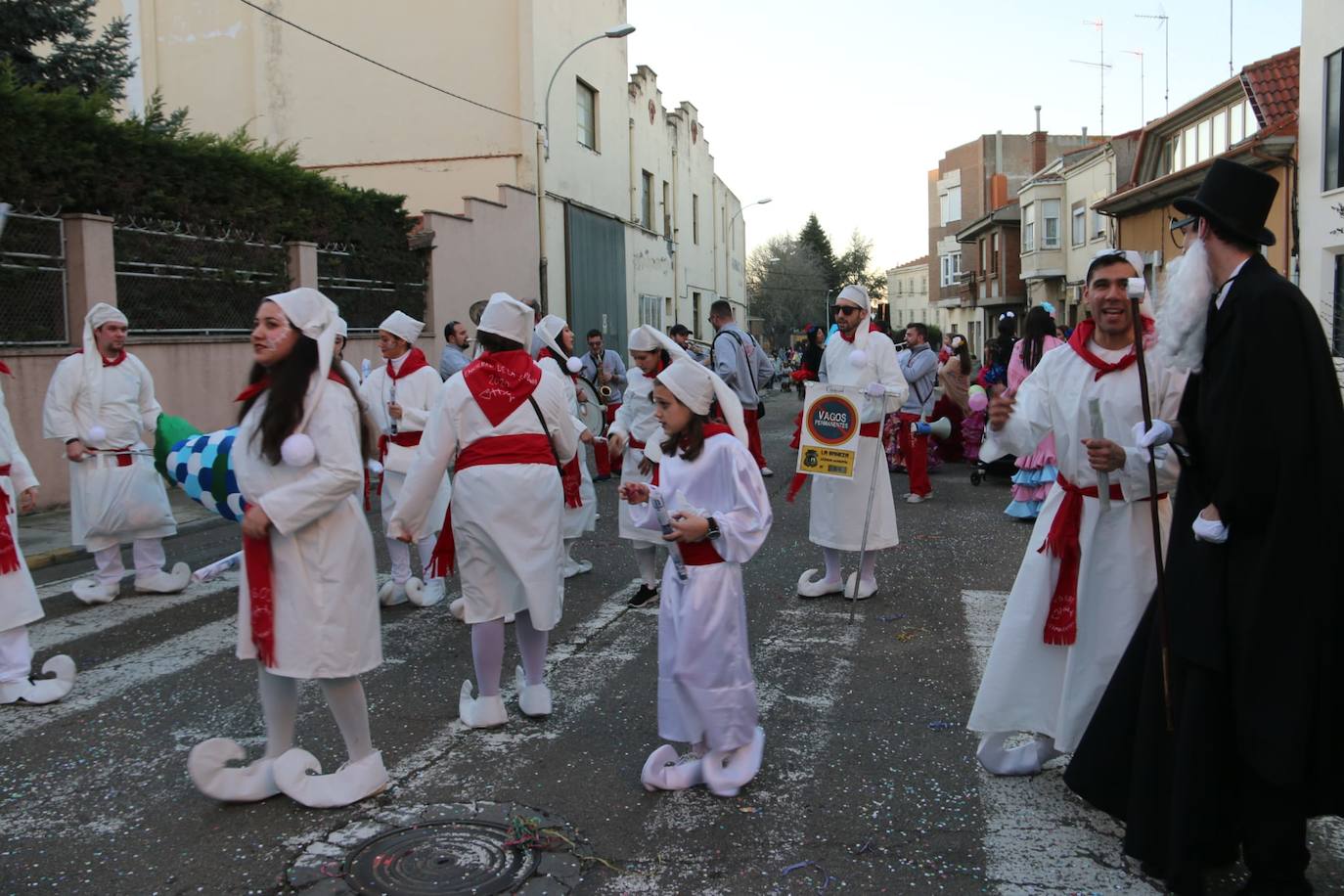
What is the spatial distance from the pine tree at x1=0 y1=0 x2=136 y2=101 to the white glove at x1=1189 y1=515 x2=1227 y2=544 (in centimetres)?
1433

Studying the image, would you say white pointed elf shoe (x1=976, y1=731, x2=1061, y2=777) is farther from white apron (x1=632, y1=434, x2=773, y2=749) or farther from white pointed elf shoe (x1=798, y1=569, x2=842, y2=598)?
white pointed elf shoe (x1=798, y1=569, x2=842, y2=598)

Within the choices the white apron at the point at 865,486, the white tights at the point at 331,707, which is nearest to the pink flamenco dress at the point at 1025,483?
the white apron at the point at 865,486

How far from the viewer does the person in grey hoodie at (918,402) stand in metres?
12.4

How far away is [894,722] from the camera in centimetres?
513

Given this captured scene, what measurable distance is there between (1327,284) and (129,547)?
19662 millimetres

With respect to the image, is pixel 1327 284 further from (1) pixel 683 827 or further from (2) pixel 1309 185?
(1) pixel 683 827

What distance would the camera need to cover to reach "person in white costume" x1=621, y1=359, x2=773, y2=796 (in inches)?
167

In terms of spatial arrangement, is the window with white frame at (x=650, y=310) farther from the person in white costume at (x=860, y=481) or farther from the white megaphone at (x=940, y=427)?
the white megaphone at (x=940, y=427)

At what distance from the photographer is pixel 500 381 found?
5152mm

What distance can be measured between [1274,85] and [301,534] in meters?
24.5

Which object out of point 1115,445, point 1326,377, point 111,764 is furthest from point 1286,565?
point 111,764

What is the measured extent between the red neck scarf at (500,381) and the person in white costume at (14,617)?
7.92 feet

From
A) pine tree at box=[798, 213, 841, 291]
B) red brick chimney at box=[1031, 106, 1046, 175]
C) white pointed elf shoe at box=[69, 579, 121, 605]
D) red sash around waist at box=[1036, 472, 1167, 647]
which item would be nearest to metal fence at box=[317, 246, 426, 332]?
white pointed elf shoe at box=[69, 579, 121, 605]

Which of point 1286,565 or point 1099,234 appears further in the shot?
point 1099,234
